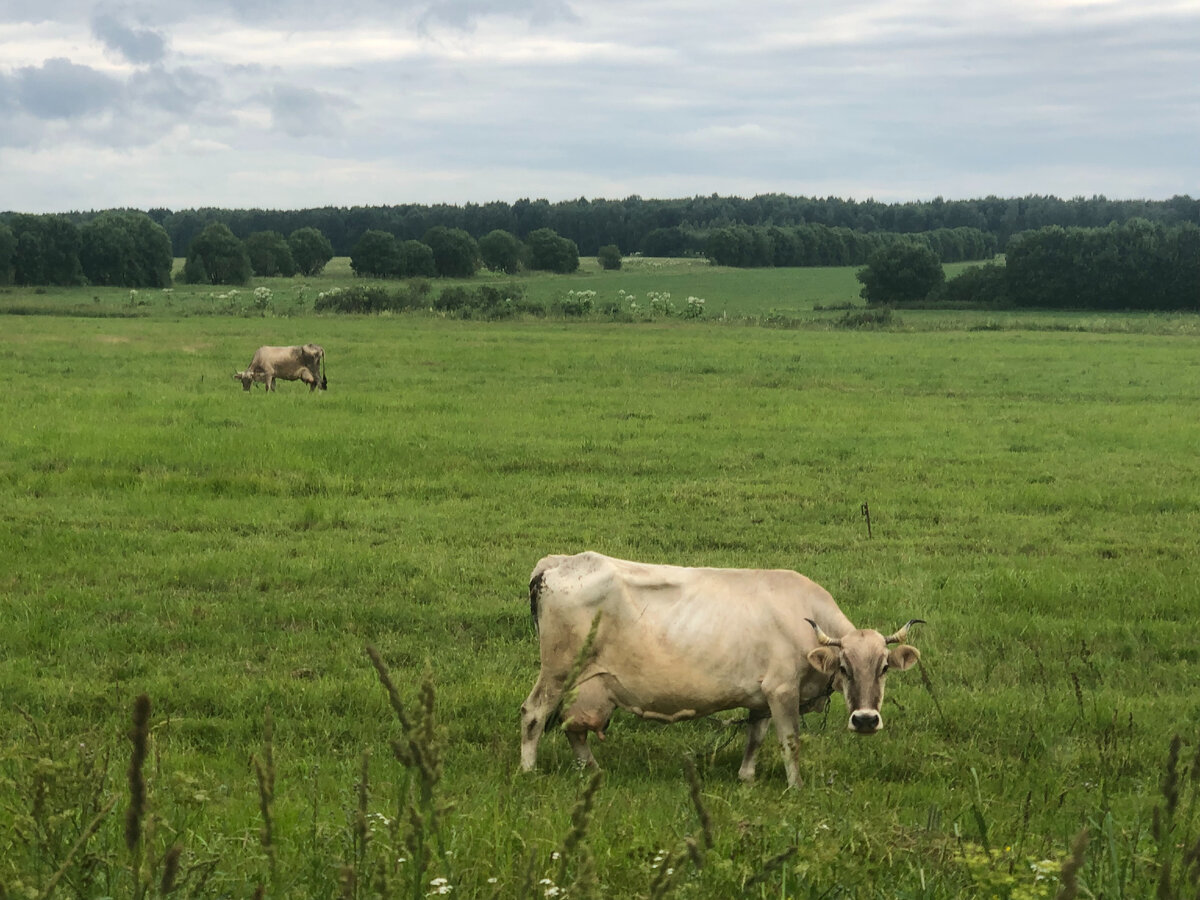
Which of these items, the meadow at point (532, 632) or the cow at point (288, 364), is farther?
the cow at point (288, 364)

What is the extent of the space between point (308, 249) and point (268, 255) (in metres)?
7.39

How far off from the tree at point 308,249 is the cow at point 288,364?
102249 millimetres

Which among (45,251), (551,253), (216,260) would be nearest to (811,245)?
(551,253)

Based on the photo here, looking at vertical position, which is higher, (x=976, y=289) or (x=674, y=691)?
(x=976, y=289)

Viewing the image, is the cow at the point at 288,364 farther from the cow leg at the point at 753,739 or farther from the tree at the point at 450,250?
the tree at the point at 450,250

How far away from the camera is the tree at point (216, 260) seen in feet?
369

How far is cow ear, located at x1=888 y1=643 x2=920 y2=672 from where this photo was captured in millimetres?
6500

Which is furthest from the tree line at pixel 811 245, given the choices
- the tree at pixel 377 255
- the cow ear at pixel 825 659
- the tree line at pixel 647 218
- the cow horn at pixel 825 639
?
the cow ear at pixel 825 659

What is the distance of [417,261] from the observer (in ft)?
379

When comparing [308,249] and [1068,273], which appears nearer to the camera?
[1068,273]

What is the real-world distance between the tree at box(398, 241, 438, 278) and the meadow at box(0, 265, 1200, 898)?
286 feet

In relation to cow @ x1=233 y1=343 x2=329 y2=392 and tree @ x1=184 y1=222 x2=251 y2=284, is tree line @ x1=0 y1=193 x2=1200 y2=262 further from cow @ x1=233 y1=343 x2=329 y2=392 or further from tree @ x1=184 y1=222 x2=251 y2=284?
cow @ x1=233 y1=343 x2=329 y2=392

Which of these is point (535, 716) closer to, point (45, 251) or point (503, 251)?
point (45, 251)

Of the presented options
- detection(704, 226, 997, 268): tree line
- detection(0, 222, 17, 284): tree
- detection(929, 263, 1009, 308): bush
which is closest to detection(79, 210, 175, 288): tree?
detection(0, 222, 17, 284): tree
